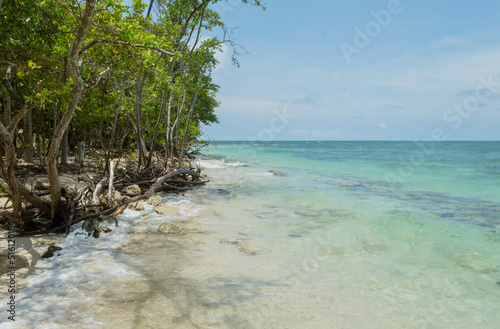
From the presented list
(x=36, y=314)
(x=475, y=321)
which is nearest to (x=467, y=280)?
(x=475, y=321)

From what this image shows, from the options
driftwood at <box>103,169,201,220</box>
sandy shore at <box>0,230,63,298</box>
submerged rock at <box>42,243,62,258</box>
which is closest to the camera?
sandy shore at <box>0,230,63,298</box>

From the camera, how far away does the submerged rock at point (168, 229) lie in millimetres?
7485

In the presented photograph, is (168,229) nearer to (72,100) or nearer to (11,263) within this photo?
(11,263)

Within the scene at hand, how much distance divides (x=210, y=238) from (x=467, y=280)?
4.71 meters

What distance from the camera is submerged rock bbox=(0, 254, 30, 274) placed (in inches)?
183

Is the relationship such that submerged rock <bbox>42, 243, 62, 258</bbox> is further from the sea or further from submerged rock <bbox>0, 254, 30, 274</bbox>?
submerged rock <bbox>0, 254, 30, 274</bbox>

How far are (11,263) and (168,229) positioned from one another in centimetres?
318

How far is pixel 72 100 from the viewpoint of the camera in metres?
5.11

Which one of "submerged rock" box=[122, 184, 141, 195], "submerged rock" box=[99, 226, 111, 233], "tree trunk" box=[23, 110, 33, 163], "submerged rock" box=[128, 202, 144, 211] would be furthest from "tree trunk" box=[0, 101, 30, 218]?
"tree trunk" box=[23, 110, 33, 163]

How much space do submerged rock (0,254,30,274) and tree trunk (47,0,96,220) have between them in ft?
5.06

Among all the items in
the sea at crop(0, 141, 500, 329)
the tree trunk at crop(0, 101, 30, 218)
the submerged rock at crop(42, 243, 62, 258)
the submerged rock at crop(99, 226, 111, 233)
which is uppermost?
the tree trunk at crop(0, 101, 30, 218)

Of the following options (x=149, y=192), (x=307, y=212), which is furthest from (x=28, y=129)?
(x=307, y=212)

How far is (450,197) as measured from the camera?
1431cm

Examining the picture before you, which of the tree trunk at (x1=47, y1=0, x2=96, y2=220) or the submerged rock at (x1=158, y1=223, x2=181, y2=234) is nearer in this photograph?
the tree trunk at (x1=47, y1=0, x2=96, y2=220)
